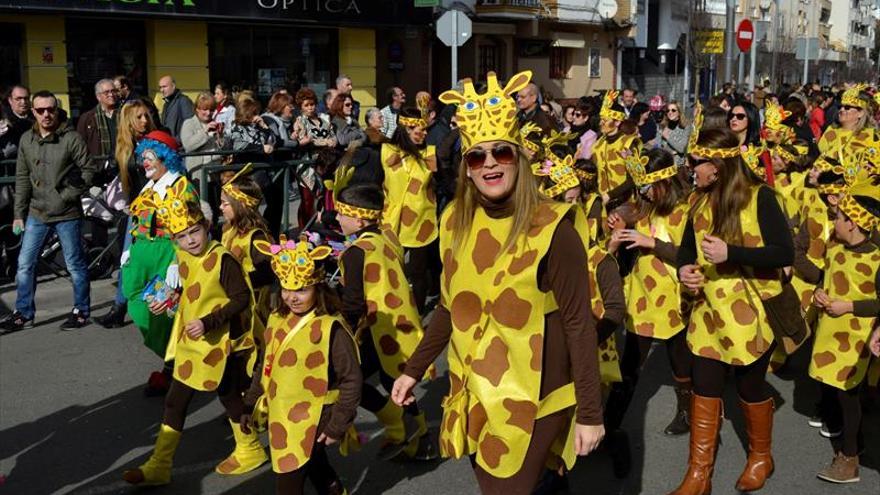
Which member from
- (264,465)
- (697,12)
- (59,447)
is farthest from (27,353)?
(697,12)

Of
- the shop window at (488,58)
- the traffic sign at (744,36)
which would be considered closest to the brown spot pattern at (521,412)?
the traffic sign at (744,36)

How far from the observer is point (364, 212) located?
5.14 meters

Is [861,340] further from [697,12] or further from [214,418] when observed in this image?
[697,12]

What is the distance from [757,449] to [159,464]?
10.1ft

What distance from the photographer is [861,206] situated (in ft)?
16.3

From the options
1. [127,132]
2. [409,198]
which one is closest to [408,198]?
[409,198]

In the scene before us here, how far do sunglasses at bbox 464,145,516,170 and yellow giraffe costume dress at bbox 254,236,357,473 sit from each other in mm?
1106

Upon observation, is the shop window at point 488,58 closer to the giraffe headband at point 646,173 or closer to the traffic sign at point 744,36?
the traffic sign at point 744,36

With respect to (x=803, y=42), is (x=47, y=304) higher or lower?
lower

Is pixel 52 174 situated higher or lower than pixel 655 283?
higher

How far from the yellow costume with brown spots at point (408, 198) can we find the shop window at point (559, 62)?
25453mm

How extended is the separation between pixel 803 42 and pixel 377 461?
92.6ft

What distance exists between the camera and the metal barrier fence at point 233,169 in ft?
32.3

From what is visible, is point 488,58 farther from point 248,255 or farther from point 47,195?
point 248,255
